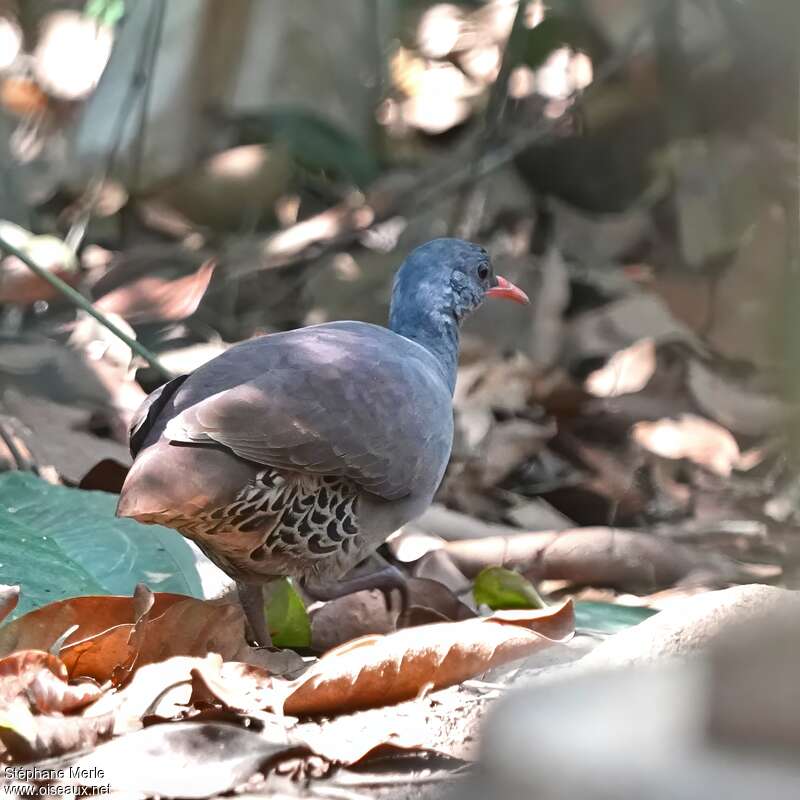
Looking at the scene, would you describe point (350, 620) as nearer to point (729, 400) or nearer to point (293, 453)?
point (293, 453)

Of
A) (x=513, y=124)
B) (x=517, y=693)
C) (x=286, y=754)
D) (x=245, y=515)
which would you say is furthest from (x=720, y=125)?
(x=517, y=693)

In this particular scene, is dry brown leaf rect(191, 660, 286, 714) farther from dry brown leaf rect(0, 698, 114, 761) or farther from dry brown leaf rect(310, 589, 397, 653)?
dry brown leaf rect(310, 589, 397, 653)

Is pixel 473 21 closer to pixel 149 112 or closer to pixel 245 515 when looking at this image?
pixel 149 112

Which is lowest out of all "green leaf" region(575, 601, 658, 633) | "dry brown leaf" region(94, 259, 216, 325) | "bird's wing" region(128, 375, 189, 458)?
"green leaf" region(575, 601, 658, 633)

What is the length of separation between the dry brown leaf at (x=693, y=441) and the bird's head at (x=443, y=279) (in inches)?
57.2

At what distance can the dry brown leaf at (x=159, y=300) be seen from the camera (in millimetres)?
4496

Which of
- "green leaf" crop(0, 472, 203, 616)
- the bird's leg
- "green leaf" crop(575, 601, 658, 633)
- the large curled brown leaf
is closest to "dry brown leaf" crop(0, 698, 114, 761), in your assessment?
the large curled brown leaf

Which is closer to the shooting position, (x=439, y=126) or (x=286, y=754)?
(x=286, y=754)

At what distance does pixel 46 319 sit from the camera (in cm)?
537

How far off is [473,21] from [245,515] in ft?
16.2

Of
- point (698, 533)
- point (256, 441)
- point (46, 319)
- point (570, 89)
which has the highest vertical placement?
point (570, 89)

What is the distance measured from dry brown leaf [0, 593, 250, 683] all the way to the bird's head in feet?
4.63

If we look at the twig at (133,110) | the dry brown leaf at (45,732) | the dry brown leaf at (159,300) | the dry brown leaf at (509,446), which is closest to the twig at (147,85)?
the twig at (133,110)

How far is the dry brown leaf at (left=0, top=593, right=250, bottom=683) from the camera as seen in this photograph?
257 centimetres
